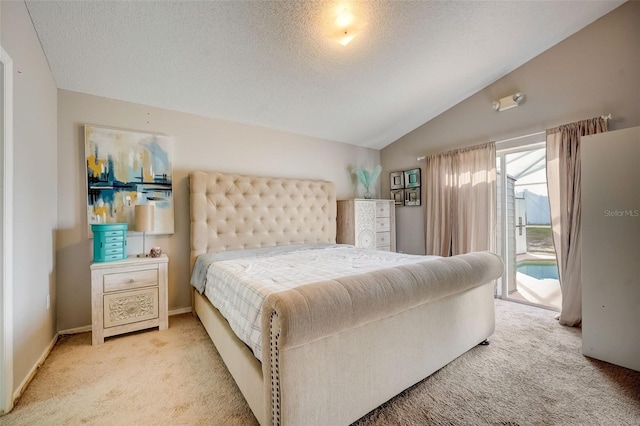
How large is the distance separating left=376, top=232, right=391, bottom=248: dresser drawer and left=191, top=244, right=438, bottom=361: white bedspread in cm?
111

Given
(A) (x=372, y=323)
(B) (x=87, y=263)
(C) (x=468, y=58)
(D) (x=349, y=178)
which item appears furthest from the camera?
(D) (x=349, y=178)

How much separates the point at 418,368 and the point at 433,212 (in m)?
2.82

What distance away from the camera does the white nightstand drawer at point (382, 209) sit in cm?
425

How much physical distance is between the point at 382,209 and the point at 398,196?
0.53 metres

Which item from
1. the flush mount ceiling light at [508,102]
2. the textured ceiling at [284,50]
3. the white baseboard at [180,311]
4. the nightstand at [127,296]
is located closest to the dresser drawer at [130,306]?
the nightstand at [127,296]

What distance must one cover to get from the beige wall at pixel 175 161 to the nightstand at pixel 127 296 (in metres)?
0.46

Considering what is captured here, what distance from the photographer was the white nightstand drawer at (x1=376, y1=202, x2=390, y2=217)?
13.9 feet

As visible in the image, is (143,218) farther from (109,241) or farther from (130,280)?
(130,280)

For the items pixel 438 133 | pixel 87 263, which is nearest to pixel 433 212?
pixel 438 133

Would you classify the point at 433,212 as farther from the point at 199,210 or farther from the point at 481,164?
the point at 199,210

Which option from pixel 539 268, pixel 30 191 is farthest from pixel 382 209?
pixel 30 191

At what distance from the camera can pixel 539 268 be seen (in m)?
3.38

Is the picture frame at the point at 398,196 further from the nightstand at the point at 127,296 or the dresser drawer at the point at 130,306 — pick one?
the dresser drawer at the point at 130,306

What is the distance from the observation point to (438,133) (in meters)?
4.02
